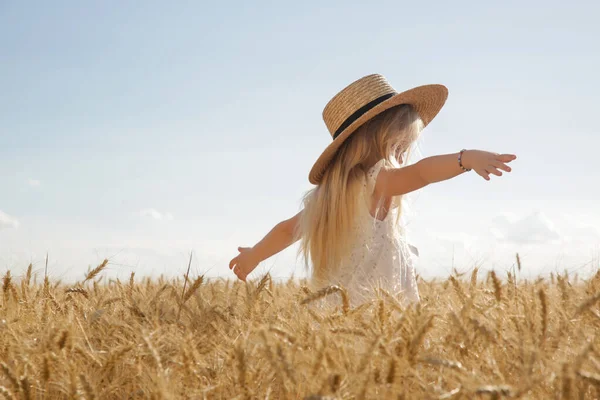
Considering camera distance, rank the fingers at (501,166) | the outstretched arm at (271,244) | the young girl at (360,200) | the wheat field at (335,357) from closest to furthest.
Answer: the wheat field at (335,357), the fingers at (501,166), the young girl at (360,200), the outstretched arm at (271,244)

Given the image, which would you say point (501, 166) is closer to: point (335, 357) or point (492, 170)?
point (492, 170)

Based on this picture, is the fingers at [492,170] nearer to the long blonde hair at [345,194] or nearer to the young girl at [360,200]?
the young girl at [360,200]

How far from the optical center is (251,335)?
179 cm

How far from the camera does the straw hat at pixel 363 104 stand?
10.0 ft

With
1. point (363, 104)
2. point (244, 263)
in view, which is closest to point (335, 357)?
point (244, 263)

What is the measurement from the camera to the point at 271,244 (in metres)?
3.18

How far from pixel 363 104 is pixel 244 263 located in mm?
1140

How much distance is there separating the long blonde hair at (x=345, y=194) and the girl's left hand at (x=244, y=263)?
1.01ft

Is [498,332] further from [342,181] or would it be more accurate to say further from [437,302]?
[342,181]

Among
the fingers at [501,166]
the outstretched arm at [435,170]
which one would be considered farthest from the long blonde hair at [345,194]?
the fingers at [501,166]

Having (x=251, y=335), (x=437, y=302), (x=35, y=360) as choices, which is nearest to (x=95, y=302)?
(x=35, y=360)

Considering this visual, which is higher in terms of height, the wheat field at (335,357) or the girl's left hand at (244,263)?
the girl's left hand at (244,263)

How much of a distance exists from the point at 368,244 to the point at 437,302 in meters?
0.92

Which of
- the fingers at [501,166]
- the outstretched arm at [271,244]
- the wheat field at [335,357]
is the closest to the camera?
the wheat field at [335,357]
